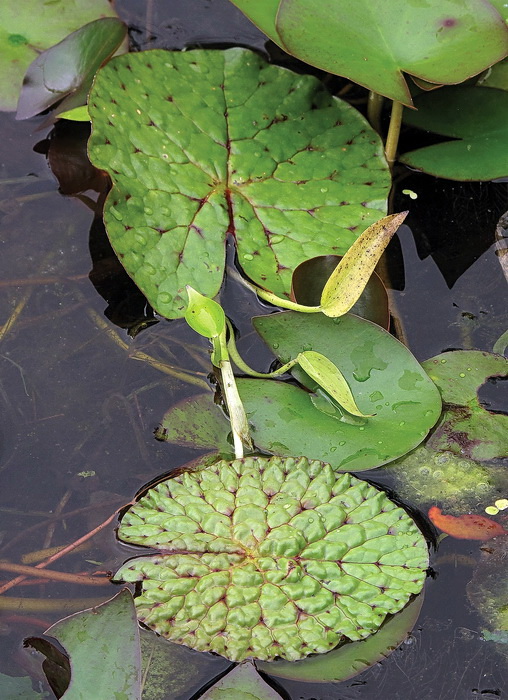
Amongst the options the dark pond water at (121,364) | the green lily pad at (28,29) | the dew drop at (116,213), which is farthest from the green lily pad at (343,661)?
the green lily pad at (28,29)

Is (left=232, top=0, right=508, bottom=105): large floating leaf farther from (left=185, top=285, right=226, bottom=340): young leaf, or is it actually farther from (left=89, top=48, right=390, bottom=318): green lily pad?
(left=185, top=285, right=226, bottom=340): young leaf

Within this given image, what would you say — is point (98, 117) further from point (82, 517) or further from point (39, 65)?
point (82, 517)

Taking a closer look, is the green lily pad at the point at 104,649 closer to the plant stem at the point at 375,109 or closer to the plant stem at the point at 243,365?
the plant stem at the point at 243,365

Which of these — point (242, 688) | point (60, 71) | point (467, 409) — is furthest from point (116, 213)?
point (242, 688)

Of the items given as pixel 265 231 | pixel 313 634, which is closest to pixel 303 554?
pixel 313 634

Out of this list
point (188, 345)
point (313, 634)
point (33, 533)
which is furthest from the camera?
point (188, 345)

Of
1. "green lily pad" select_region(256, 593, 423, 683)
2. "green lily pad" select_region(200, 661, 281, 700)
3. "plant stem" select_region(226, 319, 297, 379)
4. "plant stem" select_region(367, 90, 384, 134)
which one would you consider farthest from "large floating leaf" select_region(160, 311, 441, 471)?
"plant stem" select_region(367, 90, 384, 134)
